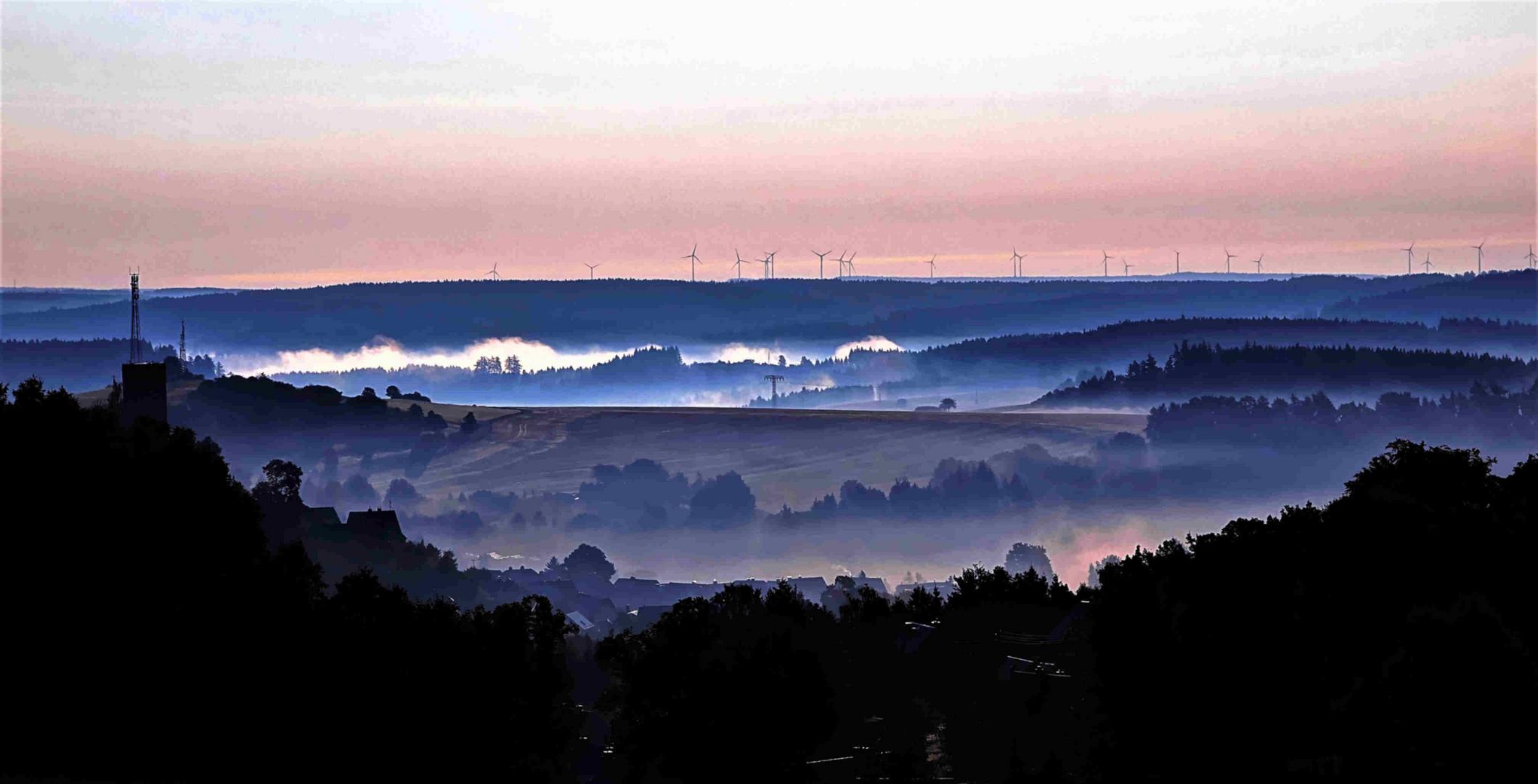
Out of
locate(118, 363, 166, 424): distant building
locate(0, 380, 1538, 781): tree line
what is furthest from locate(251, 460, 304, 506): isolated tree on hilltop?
locate(0, 380, 1538, 781): tree line

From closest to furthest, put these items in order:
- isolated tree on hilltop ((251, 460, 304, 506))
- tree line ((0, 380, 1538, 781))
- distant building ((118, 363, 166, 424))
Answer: tree line ((0, 380, 1538, 781)) → distant building ((118, 363, 166, 424)) → isolated tree on hilltop ((251, 460, 304, 506))

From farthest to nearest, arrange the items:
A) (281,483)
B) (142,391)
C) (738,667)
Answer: (281,483), (142,391), (738,667)

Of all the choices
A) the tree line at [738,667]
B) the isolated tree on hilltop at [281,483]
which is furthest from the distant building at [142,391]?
the tree line at [738,667]

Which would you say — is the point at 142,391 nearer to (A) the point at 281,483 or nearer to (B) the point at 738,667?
(A) the point at 281,483

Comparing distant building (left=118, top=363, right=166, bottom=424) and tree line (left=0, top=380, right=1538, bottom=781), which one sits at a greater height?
distant building (left=118, top=363, right=166, bottom=424)

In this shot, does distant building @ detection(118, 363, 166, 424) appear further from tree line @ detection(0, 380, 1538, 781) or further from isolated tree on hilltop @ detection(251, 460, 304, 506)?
tree line @ detection(0, 380, 1538, 781)

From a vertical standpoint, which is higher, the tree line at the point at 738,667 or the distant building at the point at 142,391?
the distant building at the point at 142,391

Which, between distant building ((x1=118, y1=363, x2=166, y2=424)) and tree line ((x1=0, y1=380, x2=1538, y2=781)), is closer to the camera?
tree line ((x1=0, y1=380, x2=1538, y2=781))

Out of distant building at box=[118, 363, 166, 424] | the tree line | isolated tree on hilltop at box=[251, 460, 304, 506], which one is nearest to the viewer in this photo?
the tree line

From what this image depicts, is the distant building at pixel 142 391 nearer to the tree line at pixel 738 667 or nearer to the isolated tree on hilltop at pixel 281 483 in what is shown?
the isolated tree on hilltop at pixel 281 483

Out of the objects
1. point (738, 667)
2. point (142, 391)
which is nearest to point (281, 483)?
point (142, 391)
